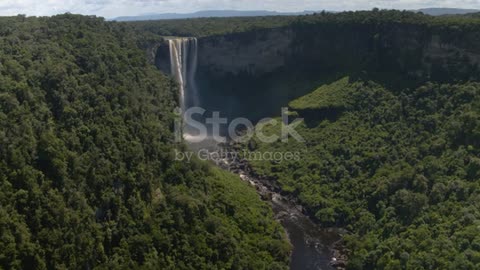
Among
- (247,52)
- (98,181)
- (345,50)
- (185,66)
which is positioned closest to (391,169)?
(345,50)

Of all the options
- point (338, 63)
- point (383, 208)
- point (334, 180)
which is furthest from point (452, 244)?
point (338, 63)

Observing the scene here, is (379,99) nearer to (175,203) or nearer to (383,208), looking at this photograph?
(383,208)

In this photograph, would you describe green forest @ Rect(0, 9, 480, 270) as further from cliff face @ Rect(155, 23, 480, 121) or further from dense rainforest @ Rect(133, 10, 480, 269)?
cliff face @ Rect(155, 23, 480, 121)

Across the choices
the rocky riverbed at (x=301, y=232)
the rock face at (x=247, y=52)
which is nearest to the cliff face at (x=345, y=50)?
the rock face at (x=247, y=52)

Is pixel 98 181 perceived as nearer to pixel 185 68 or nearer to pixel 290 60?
pixel 185 68

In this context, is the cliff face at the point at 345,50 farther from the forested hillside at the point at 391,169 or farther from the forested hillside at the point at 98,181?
the forested hillside at the point at 98,181

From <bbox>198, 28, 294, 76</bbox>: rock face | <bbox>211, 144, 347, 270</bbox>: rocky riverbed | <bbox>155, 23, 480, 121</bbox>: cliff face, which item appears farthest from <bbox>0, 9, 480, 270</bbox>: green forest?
<bbox>198, 28, 294, 76</bbox>: rock face
